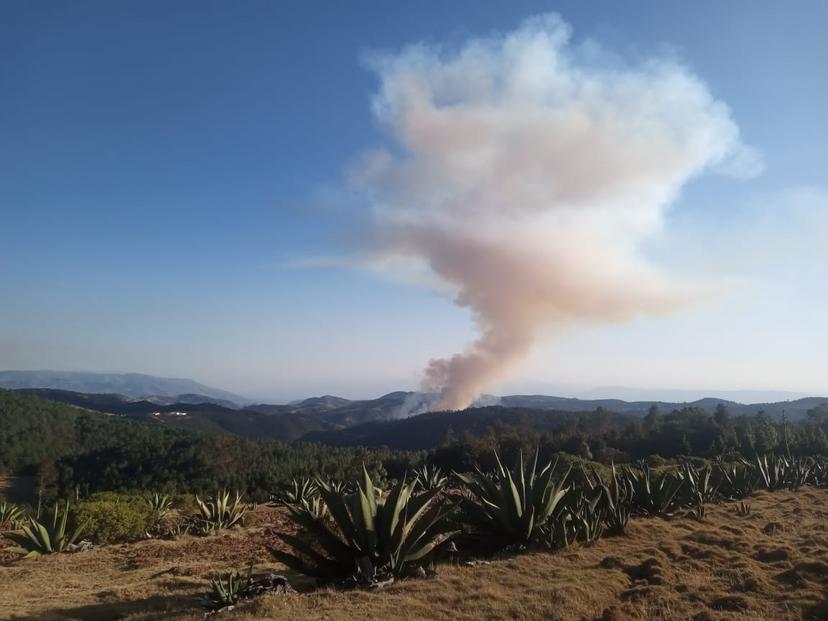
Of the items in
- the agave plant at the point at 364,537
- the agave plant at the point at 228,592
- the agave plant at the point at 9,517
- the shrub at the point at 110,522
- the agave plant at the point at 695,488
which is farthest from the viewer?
the agave plant at the point at 9,517

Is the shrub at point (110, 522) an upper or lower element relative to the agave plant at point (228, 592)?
lower

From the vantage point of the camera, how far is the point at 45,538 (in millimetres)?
12023

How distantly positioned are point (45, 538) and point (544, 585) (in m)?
11.5

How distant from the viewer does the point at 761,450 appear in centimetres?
3769

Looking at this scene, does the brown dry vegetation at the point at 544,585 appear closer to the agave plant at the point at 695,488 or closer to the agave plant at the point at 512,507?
the agave plant at the point at 512,507

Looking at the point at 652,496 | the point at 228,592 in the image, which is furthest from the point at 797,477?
the point at 228,592

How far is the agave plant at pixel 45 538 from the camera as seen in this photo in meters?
12.0

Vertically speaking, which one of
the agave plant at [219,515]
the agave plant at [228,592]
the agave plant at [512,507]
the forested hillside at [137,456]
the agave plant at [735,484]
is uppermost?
the agave plant at [512,507]

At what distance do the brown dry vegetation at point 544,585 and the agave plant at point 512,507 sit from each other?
0.63 metres

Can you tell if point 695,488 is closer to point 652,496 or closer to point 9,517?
point 652,496

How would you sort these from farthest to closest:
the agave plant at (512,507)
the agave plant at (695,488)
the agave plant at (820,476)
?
the agave plant at (820,476)
the agave plant at (695,488)
the agave plant at (512,507)

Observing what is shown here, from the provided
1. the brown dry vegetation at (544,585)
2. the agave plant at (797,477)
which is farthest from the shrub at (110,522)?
the agave plant at (797,477)

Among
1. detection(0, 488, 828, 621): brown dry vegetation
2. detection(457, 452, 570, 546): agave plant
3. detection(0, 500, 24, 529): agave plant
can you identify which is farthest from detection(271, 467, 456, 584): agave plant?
detection(0, 500, 24, 529): agave plant

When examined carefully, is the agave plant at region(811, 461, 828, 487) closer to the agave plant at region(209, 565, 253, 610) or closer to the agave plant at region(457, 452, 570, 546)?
the agave plant at region(457, 452, 570, 546)
